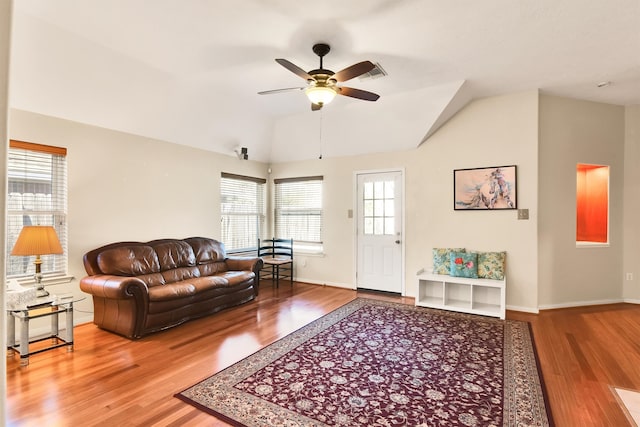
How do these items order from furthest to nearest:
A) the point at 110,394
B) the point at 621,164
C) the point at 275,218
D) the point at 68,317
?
the point at 275,218
the point at 621,164
the point at 68,317
the point at 110,394

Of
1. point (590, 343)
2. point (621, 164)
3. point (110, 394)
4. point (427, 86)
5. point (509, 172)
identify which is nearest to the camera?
point (110, 394)

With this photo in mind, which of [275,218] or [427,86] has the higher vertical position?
[427,86]

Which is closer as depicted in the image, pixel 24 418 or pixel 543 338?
pixel 24 418

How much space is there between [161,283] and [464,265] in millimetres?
4066

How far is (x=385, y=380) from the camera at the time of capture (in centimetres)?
258

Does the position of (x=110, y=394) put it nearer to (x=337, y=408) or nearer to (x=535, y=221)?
(x=337, y=408)

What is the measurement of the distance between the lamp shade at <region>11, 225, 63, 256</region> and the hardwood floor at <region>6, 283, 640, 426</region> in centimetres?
97

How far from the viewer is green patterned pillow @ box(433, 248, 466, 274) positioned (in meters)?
4.70

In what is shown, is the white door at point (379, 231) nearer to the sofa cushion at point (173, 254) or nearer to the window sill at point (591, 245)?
the window sill at point (591, 245)

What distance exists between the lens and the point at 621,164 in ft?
15.9

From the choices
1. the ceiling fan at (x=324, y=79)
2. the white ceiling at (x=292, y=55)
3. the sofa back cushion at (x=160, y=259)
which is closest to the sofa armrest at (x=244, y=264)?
the sofa back cushion at (x=160, y=259)

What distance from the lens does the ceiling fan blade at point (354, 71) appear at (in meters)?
2.56

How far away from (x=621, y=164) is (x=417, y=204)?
120 inches

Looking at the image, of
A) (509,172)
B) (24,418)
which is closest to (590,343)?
(509,172)
